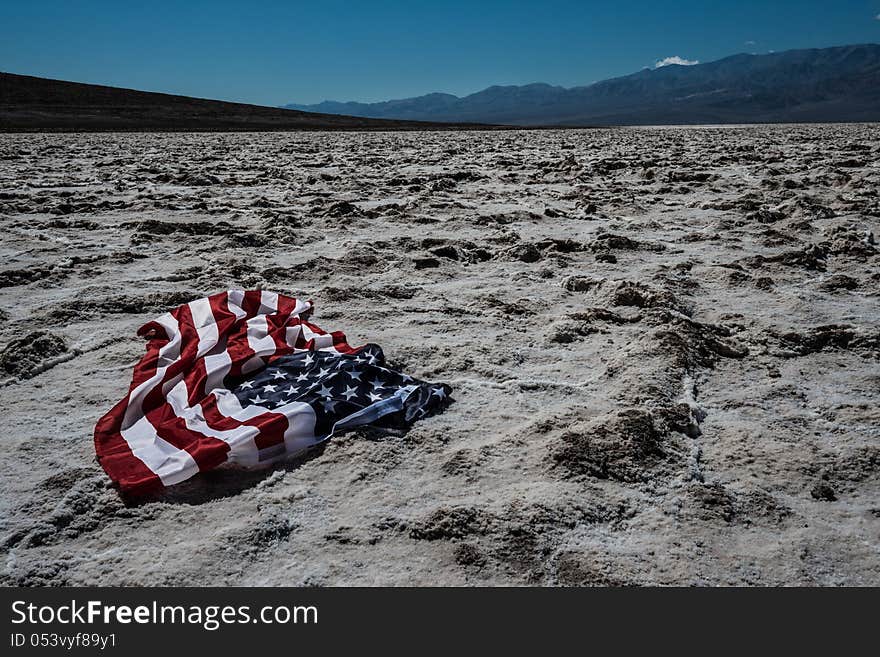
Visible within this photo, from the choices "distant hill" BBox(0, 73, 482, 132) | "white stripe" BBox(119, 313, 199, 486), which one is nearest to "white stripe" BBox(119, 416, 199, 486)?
"white stripe" BBox(119, 313, 199, 486)

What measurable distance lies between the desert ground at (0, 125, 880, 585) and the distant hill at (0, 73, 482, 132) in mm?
22297

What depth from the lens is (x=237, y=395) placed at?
6.65ft

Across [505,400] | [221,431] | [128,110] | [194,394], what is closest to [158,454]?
[221,431]

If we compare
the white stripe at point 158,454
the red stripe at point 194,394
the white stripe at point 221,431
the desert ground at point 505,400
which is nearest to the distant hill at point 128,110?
the desert ground at point 505,400

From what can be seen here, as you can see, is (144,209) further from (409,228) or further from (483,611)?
(483,611)

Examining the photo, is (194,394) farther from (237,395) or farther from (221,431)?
(221,431)

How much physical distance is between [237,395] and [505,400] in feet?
2.84

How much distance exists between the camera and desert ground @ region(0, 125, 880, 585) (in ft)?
4.42

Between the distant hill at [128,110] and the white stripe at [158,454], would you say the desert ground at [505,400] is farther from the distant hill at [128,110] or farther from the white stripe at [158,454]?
the distant hill at [128,110]

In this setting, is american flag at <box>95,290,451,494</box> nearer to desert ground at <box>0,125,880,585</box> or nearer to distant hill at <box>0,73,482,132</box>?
desert ground at <box>0,125,880,585</box>

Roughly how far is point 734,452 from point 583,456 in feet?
1.32

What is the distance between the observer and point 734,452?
166 cm

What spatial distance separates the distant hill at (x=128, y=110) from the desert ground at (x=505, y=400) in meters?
22.3

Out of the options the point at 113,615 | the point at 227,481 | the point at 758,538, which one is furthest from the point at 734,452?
the point at 113,615
